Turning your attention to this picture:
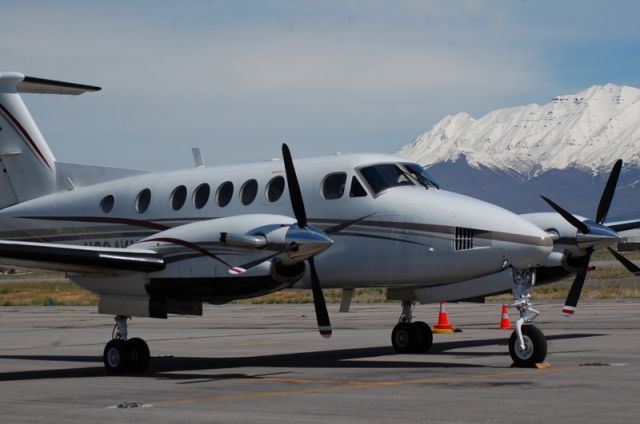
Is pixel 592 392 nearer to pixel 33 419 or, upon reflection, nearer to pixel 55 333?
pixel 33 419

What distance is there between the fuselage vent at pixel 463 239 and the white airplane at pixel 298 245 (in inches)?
0.8

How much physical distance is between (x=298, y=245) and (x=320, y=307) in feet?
4.72

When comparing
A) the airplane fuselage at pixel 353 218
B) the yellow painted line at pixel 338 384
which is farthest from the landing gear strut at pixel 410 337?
the yellow painted line at pixel 338 384

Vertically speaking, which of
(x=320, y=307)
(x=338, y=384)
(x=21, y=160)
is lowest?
(x=338, y=384)

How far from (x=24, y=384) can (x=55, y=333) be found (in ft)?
48.3

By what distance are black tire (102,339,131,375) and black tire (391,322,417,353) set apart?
Result: 537 cm

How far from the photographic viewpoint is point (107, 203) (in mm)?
20312

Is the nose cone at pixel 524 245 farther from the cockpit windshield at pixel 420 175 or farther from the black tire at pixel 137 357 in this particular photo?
the black tire at pixel 137 357

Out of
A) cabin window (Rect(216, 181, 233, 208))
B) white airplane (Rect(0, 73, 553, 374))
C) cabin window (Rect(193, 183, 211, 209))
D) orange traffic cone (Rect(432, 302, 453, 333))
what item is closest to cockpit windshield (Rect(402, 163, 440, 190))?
white airplane (Rect(0, 73, 553, 374))

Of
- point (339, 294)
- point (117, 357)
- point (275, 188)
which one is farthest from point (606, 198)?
point (339, 294)

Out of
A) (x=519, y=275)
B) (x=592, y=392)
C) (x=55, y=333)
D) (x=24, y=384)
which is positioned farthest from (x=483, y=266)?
(x=55, y=333)

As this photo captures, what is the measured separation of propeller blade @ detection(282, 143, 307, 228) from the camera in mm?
16109

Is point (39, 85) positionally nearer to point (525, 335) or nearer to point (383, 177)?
point (383, 177)

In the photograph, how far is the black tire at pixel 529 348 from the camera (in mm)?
16000
